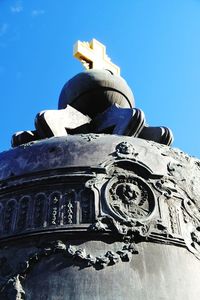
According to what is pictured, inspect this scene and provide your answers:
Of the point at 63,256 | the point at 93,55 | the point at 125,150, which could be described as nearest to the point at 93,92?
the point at 93,55

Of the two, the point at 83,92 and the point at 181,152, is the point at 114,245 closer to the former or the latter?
the point at 181,152

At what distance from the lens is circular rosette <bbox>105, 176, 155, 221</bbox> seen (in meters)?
6.40

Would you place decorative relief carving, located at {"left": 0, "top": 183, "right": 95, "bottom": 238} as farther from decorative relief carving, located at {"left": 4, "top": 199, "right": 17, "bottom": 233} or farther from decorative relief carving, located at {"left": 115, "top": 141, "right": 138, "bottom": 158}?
decorative relief carving, located at {"left": 115, "top": 141, "right": 138, "bottom": 158}

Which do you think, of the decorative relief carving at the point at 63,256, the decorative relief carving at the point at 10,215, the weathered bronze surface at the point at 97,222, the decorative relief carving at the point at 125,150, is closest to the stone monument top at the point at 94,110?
the weathered bronze surface at the point at 97,222

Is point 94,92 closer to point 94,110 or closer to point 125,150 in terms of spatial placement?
point 94,110

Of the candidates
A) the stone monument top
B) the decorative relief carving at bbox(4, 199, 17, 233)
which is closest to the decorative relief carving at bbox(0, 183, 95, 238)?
the decorative relief carving at bbox(4, 199, 17, 233)

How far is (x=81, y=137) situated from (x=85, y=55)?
333 cm

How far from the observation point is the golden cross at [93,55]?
1044cm

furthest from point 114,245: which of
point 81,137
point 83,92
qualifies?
point 83,92

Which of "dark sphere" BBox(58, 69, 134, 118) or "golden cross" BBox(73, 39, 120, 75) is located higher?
"golden cross" BBox(73, 39, 120, 75)

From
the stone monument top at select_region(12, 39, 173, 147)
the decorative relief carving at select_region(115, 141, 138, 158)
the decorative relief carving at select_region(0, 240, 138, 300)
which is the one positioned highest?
the stone monument top at select_region(12, 39, 173, 147)

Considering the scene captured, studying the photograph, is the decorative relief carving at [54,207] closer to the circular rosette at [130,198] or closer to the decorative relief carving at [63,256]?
the decorative relief carving at [63,256]

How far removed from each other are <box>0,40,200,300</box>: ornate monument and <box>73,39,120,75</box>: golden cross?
284 cm

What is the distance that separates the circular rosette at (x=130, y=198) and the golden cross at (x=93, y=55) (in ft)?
12.9
